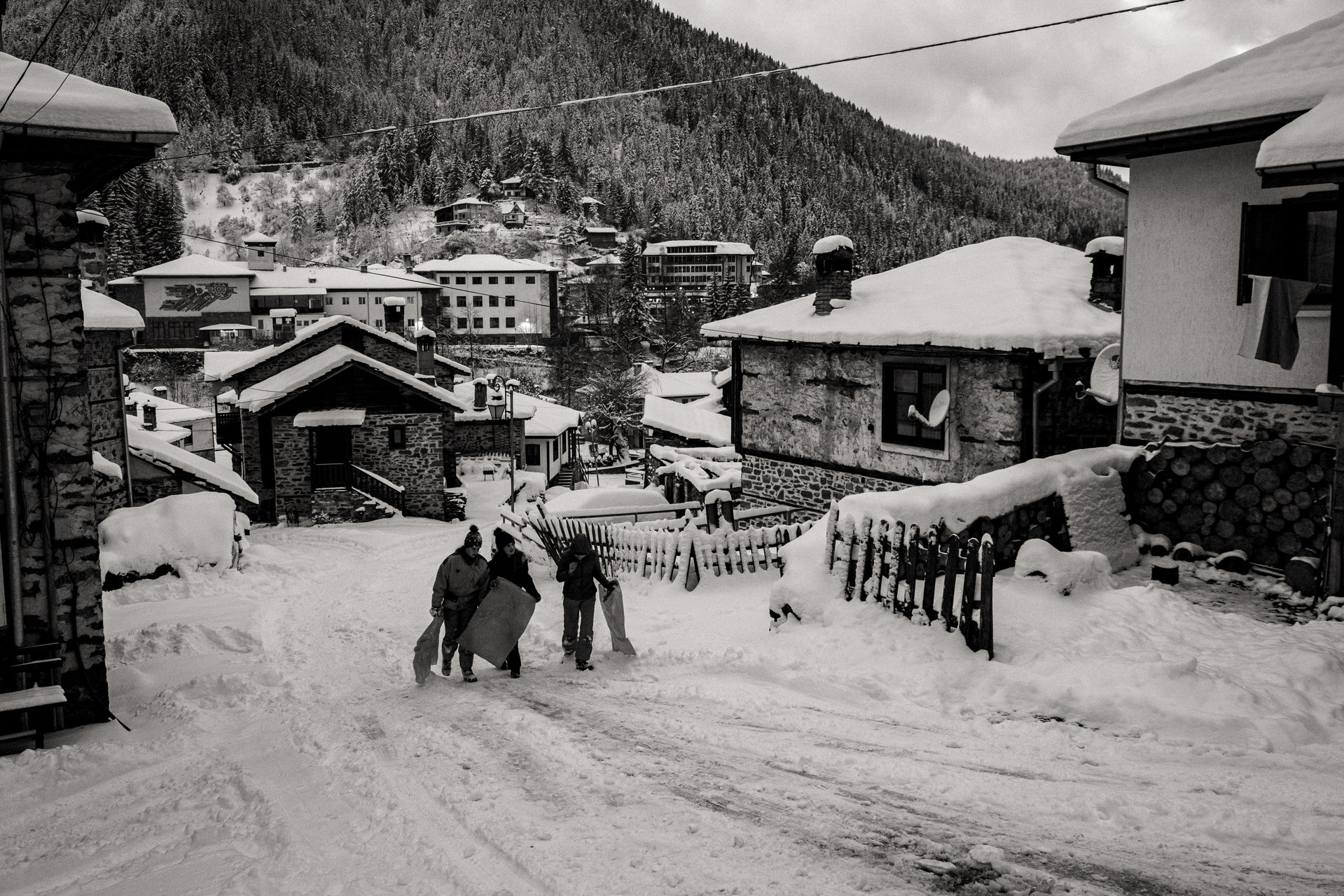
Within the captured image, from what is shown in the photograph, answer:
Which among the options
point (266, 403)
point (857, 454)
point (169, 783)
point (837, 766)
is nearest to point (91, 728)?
point (169, 783)

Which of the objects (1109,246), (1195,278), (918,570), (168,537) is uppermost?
(1109,246)

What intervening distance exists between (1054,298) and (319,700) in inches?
506

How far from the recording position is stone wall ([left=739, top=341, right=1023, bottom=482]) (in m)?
14.7

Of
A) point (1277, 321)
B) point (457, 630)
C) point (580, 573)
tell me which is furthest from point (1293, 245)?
point (457, 630)

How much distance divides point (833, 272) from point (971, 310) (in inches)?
123

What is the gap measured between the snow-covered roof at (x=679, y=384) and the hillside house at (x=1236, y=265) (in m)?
49.4

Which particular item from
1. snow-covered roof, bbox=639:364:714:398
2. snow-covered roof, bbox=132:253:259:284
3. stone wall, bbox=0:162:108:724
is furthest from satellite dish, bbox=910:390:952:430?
snow-covered roof, bbox=132:253:259:284

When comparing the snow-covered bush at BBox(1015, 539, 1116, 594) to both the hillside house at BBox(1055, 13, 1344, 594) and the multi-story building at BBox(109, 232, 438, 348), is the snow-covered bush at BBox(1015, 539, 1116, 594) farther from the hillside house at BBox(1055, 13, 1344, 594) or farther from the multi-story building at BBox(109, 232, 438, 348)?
the multi-story building at BBox(109, 232, 438, 348)

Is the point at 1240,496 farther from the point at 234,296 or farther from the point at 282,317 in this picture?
the point at 234,296

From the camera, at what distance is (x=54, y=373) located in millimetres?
7680

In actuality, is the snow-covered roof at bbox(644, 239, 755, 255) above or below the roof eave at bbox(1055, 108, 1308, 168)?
above

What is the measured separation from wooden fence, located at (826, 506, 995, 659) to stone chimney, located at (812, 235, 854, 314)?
26.2 ft

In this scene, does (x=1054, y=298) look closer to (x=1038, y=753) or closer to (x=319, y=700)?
(x=1038, y=753)

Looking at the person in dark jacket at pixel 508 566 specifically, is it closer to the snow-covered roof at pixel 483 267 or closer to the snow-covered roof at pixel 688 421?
the snow-covered roof at pixel 688 421
